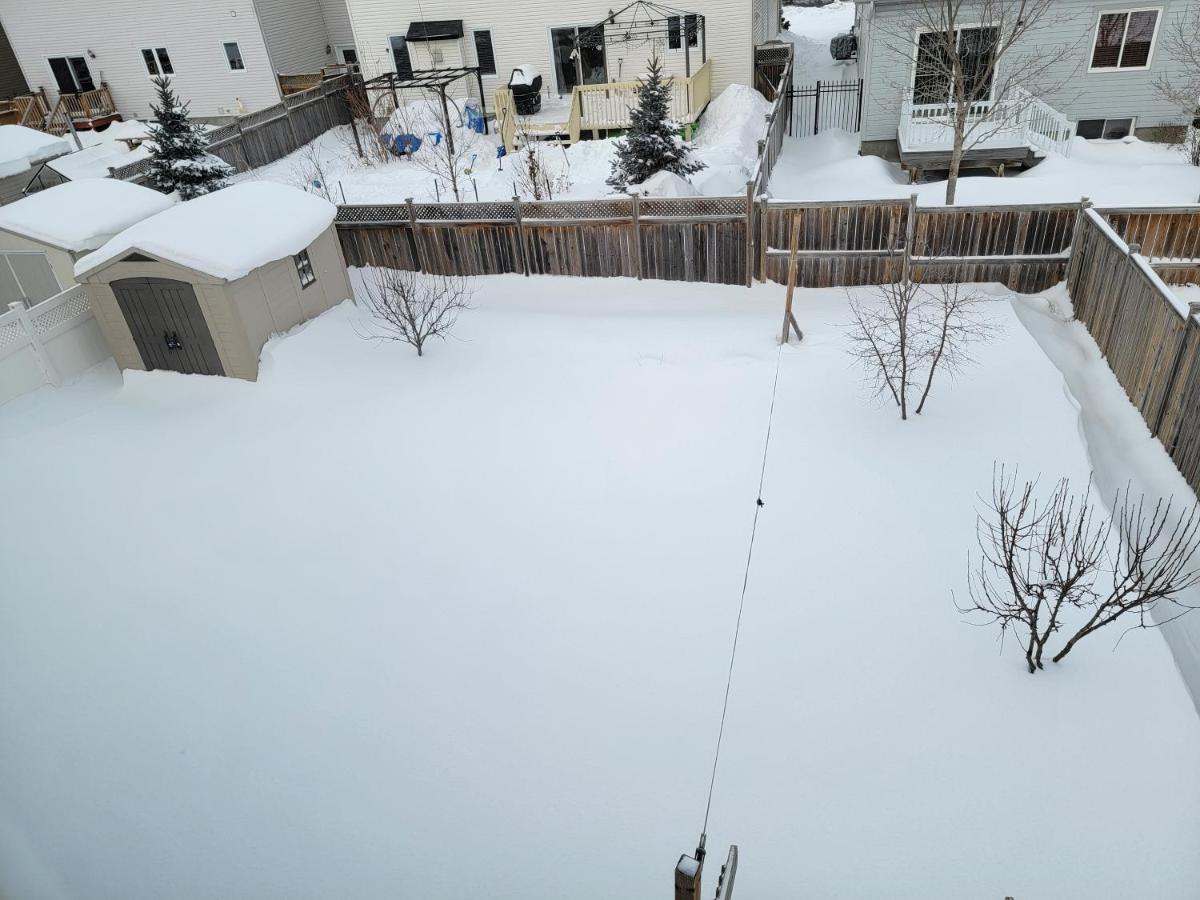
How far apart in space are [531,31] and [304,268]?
44.4 feet

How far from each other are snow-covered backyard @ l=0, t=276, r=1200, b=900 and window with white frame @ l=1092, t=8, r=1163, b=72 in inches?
398

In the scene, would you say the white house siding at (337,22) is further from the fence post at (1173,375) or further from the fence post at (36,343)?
the fence post at (1173,375)

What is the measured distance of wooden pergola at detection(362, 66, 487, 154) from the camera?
18641mm

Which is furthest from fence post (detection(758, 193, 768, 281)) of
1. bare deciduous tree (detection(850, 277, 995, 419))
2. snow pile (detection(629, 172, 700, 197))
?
snow pile (detection(629, 172, 700, 197))

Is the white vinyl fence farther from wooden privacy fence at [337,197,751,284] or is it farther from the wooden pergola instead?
the wooden pergola

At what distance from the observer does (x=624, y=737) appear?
225 inches

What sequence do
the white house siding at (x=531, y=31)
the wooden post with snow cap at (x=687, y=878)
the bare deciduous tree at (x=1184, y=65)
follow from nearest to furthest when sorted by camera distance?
the wooden post with snow cap at (x=687, y=878) < the bare deciduous tree at (x=1184, y=65) < the white house siding at (x=531, y=31)

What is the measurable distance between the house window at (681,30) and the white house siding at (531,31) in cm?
19

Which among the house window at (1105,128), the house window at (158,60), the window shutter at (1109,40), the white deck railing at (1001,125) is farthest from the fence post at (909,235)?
the house window at (158,60)

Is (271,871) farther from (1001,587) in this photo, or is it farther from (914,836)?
(1001,587)

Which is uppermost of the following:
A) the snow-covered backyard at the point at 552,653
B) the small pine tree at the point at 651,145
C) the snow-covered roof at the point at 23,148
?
the snow-covered roof at the point at 23,148

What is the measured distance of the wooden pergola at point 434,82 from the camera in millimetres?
18641

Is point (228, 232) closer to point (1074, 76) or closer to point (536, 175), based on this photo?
point (536, 175)

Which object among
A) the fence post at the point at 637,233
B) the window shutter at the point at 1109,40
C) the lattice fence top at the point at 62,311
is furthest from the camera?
the window shutter at the point at 1109,40
